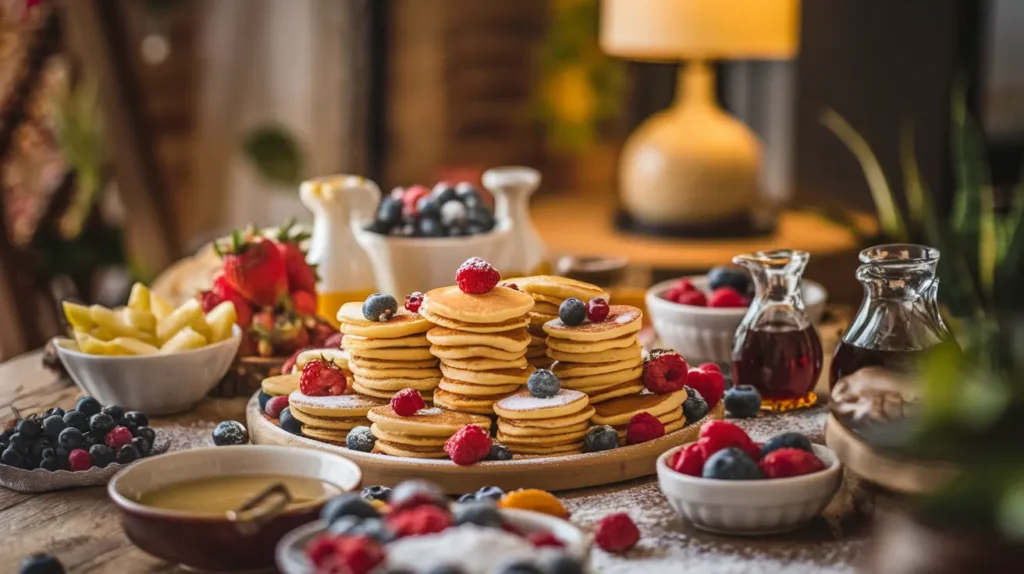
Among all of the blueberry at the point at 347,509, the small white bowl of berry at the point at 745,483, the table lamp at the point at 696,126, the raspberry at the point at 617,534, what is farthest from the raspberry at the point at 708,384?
the table lamp at the point at 696,126

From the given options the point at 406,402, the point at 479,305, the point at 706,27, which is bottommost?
the point at 406,402

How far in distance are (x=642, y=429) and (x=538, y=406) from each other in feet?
0.51

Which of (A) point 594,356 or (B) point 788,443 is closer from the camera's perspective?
(B) point 788,443

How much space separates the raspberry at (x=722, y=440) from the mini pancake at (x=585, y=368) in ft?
0.80

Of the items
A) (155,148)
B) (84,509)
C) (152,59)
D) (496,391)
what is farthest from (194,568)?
(152,59)

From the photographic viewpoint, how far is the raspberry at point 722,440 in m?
1.49

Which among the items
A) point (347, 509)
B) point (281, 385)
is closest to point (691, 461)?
point (347, 509)

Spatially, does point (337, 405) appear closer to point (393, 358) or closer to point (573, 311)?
point (393, 358)

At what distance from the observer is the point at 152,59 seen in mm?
5227

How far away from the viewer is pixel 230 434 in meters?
1.79

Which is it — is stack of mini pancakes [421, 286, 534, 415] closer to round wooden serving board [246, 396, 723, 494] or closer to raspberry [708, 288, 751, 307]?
round wooden serving board [246, 396, 723, 494]

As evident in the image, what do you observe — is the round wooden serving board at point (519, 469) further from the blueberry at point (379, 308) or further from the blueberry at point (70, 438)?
the blueberry at point (70, 438)

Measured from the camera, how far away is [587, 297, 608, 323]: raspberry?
174cm

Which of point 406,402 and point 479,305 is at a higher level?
point 479,305
